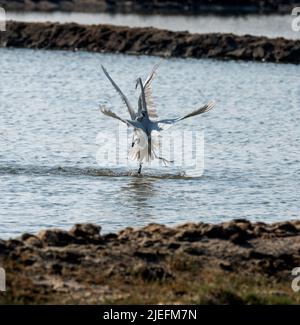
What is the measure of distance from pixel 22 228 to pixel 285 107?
620 inches

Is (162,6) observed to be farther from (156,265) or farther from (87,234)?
(156,265)

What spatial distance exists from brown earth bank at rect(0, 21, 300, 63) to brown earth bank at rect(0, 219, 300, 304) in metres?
26.8

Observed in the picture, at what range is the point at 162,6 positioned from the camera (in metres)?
62.1

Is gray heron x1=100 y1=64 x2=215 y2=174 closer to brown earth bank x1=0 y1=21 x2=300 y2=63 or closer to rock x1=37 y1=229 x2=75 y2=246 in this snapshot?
rock x1=37 y1=229 x2=75 y2=246

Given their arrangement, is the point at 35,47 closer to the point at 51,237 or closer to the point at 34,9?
the point at 34,9

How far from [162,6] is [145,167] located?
42.8 m

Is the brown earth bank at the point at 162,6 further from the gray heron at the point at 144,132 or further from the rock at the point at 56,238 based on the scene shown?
the rock at the point at 56,238

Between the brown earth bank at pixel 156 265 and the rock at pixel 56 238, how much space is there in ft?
0.03

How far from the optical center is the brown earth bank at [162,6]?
58531 millimetres

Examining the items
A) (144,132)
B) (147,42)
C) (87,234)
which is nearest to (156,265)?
(87,234)

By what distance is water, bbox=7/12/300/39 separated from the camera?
159ft

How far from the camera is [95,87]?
32781 mm
